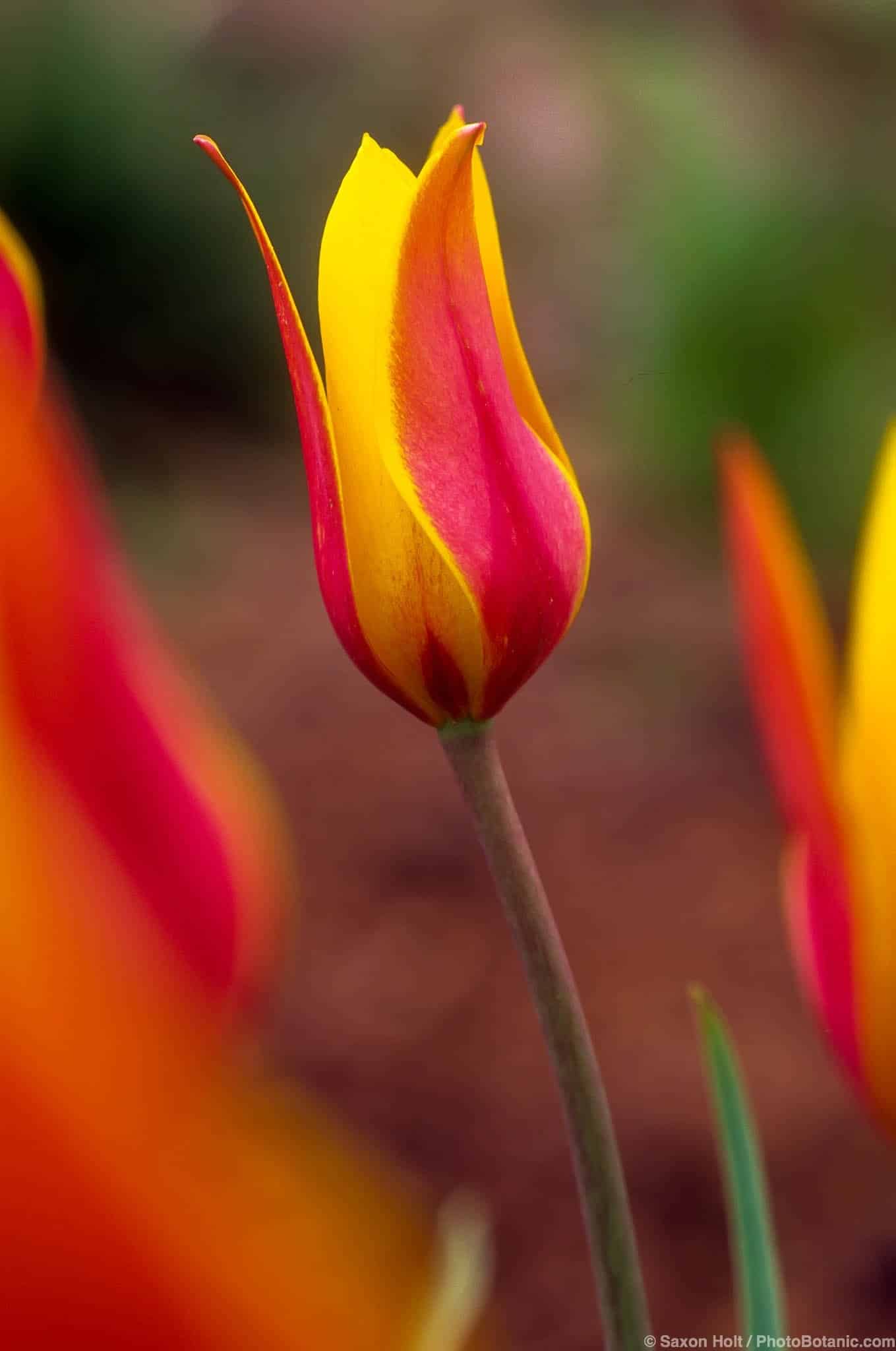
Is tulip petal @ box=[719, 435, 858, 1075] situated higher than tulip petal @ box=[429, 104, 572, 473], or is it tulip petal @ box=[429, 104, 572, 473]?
tulip petal @ box=[429, 104, 572, 473]

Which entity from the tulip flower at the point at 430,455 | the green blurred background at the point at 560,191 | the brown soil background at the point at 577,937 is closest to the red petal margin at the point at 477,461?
the tulip flower at the point at 430,455

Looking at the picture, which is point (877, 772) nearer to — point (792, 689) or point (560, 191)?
point (792, 689)

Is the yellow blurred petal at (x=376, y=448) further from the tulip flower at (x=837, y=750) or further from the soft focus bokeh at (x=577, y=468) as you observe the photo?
the soft focus bokeh at (x=577, y=468)

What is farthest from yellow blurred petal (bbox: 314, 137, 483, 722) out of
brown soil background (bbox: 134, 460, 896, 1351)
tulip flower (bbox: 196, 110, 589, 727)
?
brown soil background (bbox: 134, 460, 896, 1351)

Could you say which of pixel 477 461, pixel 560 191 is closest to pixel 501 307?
pixel 477 461

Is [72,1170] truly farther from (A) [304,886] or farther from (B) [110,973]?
(A) [304,886]

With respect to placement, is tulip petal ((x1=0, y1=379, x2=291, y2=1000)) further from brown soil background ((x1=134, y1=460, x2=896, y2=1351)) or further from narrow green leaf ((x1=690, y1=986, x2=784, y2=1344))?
brown soil background ((x1=134, y1=460, x2=896, y2=1351))
